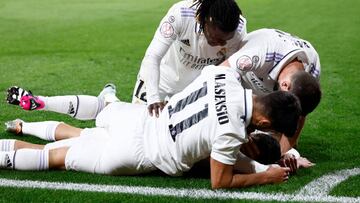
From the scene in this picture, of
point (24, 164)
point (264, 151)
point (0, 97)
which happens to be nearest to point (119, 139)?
point (24, 164)

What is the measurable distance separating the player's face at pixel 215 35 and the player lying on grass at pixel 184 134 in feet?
1.08

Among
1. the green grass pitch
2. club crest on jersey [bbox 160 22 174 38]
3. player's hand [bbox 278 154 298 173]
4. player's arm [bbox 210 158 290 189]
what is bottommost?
the green grass pitch

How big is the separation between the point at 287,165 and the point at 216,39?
1049 millimetres

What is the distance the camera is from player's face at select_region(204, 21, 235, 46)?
4823 mm

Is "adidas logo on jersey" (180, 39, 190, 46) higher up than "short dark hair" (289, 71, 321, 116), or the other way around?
"adidas logo on jersey" (180, 39, 190, 46)

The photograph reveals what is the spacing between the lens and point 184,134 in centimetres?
441

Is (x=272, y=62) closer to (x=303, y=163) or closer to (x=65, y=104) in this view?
(x=303, y=163)

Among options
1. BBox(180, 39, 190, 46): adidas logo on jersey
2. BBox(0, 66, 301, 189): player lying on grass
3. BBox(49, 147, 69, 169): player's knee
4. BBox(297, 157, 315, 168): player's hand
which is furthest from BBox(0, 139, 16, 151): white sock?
BBox(297, 157, 315, 168): player's hand

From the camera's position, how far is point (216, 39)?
490cm

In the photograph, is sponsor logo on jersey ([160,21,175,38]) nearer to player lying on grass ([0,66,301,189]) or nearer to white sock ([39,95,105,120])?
player lying on grass ([0,66,301,189])

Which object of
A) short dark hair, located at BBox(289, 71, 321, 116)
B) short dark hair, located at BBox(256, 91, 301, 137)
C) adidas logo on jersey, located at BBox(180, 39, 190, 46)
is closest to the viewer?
short dark hair, located at BBox(256, 91, 301, 137)

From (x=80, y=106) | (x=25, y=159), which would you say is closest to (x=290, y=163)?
(x=25, y=159)

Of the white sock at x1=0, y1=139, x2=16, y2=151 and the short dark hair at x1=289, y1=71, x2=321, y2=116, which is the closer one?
the short dark hair at x1=289, y1=71, x2=321, y2=116

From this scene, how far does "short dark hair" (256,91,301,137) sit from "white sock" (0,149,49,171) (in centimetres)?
171
